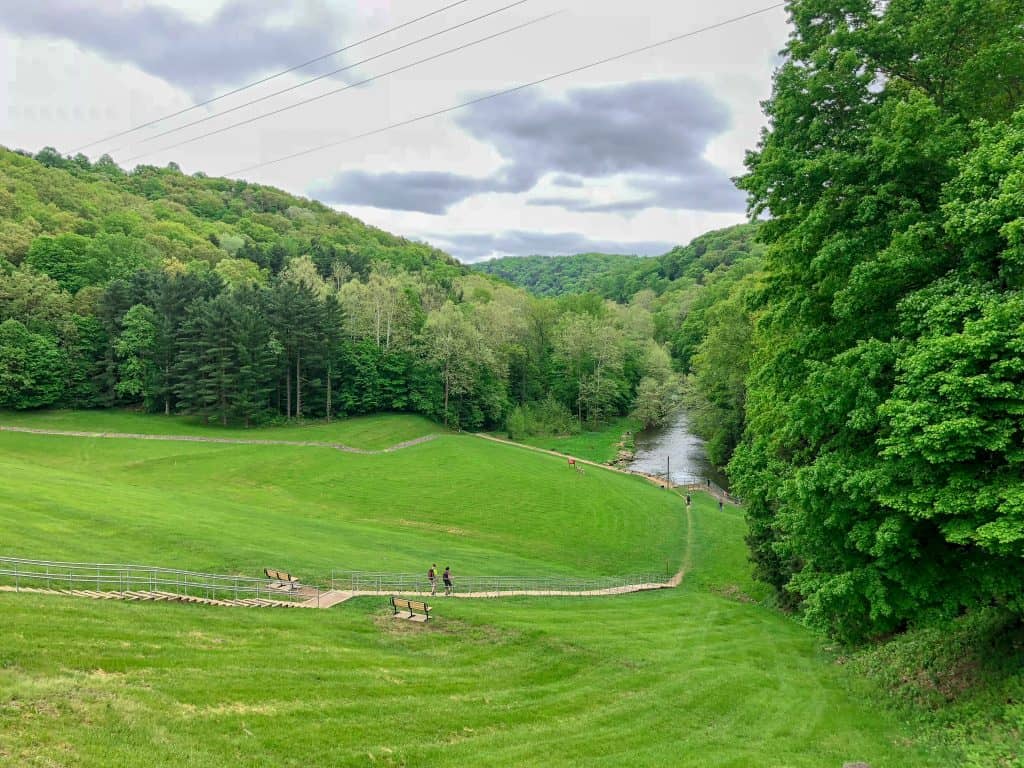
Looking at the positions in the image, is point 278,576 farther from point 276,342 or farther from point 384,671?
point 276,342

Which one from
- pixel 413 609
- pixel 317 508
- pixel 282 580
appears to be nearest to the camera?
pixel 413 609

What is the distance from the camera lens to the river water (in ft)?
197

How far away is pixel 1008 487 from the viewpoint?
35.4ft

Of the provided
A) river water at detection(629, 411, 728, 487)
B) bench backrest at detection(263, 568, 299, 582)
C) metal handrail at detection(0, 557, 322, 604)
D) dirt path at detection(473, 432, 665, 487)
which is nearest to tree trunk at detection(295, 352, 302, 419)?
dirt path at detection(473, 432, 665, 487)

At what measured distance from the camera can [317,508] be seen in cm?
3975

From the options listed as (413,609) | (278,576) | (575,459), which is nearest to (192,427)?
(575,459)

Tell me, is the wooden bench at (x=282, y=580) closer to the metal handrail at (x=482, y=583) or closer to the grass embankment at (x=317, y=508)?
the metal handrail at (x=482, y=583)

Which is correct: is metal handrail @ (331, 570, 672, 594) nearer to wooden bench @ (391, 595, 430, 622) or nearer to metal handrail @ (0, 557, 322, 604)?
metal handrail @ (0, 557, 322, 604)

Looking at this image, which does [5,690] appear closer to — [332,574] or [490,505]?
[332,574]

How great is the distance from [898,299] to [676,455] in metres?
57.0

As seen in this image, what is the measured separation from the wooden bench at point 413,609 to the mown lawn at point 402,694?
0.43m

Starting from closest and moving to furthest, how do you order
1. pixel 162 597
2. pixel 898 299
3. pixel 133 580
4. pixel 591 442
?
pixel 898 299 → pixel 162 597 → pixel 133 580 → pixel 591 442

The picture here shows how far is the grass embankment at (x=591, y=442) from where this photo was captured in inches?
2746

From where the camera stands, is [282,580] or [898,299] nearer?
[898,299]
